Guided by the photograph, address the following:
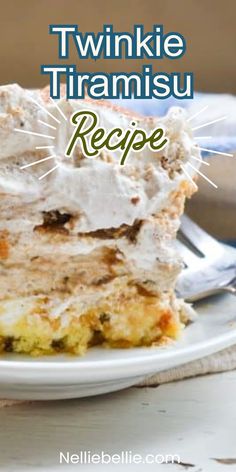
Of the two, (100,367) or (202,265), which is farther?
(202,265)

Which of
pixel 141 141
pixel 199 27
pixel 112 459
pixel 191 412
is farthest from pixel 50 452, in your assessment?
pixel 199 27

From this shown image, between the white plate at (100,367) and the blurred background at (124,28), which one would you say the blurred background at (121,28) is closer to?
the blurred background at (124,28)

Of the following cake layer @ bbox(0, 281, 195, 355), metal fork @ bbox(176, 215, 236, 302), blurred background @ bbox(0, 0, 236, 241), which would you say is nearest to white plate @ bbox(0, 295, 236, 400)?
cake layer @ bbox(0, 281, 195, 355)

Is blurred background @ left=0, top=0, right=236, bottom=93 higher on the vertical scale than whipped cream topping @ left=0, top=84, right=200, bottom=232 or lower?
higher

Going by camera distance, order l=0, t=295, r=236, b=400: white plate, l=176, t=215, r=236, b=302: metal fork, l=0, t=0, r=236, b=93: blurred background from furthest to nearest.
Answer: l=0, t=0, r=236, b=93: blurred background → l=176, t=215, r=236, b=302: metal fork → l=0, t=295, r=236, b=400: white plate

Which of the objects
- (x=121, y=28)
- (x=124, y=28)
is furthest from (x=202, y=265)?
(x=124, y=28)

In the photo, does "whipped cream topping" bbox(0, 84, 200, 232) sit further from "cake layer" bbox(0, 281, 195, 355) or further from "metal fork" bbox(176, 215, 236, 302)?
"metal fork" bbox(176, 215, 236, 302)

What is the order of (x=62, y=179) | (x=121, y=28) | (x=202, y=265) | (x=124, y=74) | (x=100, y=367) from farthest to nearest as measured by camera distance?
(x=121, y=28), (x=202, y=265), (x=124, y=74), (x=62, y=179), (x=100, y=367)

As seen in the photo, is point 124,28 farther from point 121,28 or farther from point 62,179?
point 62,179
